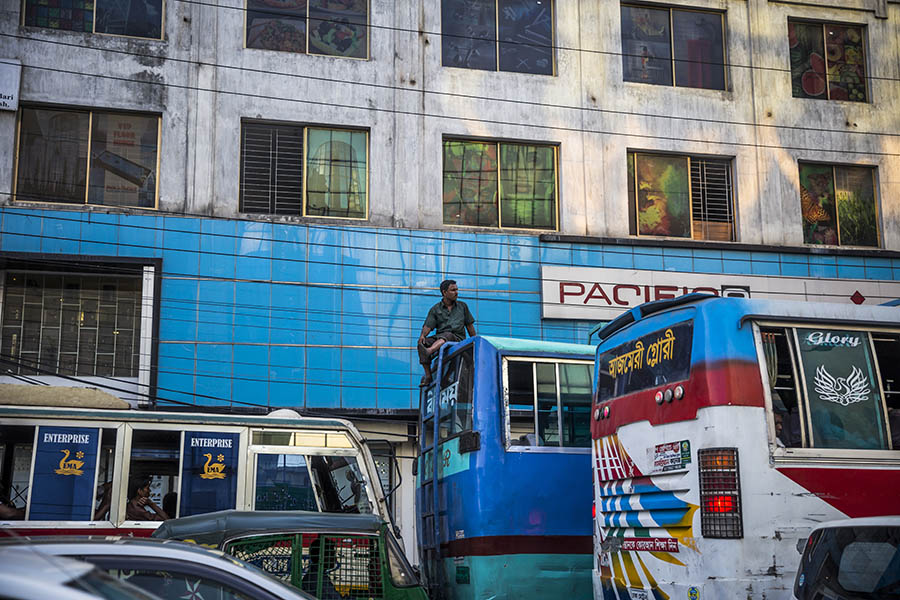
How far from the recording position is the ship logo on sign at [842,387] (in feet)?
24.2

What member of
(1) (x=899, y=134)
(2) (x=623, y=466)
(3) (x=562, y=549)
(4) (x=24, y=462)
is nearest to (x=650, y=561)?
(2) (x=623, y=466)

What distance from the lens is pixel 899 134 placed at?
2259 cm

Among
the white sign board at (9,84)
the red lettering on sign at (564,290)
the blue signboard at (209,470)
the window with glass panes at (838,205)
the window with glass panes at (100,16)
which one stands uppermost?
the window with glass panes at (100,16)

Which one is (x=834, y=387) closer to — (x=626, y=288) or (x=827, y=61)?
(x=626, y=288)

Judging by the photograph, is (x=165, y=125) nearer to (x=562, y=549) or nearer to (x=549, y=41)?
(x=549, y=41)

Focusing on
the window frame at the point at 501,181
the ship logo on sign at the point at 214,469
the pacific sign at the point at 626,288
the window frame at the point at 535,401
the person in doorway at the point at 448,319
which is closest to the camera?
the window frame at the point at 535,401

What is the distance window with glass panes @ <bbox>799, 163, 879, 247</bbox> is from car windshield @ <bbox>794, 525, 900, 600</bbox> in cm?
1645

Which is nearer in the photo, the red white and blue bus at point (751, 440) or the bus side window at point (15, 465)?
the red white and blue bus at point (751, 440)

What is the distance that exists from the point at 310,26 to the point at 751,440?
1528 centimetres

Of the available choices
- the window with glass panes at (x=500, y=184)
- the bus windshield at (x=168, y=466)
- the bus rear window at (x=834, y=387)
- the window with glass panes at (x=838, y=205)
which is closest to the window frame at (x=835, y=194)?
the window with glass panes at (x=838, y=205)

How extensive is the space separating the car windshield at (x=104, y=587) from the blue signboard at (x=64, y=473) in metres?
9.11

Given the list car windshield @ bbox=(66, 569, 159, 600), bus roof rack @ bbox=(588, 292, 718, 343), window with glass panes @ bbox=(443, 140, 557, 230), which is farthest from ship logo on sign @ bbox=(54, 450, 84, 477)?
window with glass panes @ bbox=(443, 140, 557, 230)

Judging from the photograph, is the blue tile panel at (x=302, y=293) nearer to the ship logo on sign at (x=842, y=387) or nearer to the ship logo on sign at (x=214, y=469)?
the ship logo on sign at (x=214, y=469)

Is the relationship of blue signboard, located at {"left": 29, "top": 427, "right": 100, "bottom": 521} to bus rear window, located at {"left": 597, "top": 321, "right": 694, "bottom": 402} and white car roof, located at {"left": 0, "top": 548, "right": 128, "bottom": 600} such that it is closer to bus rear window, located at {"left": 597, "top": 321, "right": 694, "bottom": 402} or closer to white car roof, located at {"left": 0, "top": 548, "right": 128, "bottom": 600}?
bus rear window, located at {"left": 597, "top": 321, "right": 694, "bottom": 402}
